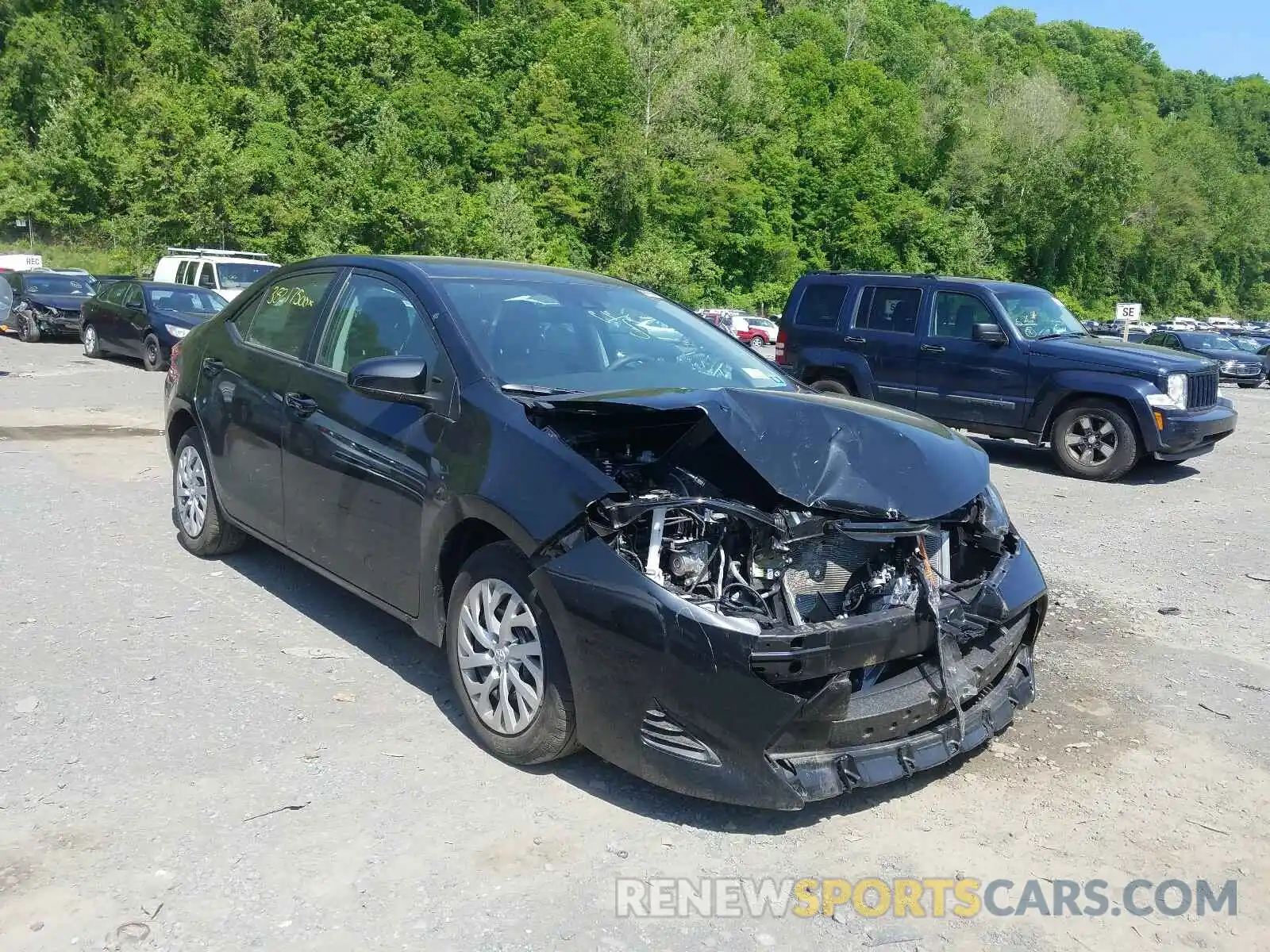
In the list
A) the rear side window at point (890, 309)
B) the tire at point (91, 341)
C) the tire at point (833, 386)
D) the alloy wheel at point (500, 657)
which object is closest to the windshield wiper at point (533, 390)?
the alloy wheel at point (500, 657)

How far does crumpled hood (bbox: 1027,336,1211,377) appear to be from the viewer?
1057 centimetres

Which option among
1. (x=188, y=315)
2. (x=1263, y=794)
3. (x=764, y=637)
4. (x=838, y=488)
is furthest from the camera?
(x=188, y=315)

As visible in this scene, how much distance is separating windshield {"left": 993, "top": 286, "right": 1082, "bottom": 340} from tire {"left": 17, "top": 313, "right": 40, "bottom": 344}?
20580mm

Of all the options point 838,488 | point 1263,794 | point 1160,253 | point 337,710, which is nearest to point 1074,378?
point 1263,794

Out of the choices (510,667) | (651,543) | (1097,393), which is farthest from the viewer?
(1097,393)

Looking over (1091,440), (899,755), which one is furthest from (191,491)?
(1091,440)

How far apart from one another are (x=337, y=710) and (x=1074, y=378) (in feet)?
29.1

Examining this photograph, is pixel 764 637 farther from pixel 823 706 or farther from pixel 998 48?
pixel 998 48

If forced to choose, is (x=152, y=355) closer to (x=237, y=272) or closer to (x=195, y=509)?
(x=237, y=272)

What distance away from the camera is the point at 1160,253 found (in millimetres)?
88812

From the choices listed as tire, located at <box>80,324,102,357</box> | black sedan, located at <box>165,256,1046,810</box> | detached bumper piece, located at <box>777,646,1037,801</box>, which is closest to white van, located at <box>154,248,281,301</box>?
tire, located at <box>80,324,102,357</box>

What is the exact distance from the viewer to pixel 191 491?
6223 millimetres

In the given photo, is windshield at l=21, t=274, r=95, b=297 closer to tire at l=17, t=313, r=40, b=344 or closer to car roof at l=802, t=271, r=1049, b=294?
tire at l=17, t=313, r=40, b=344

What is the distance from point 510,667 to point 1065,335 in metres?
9.67
